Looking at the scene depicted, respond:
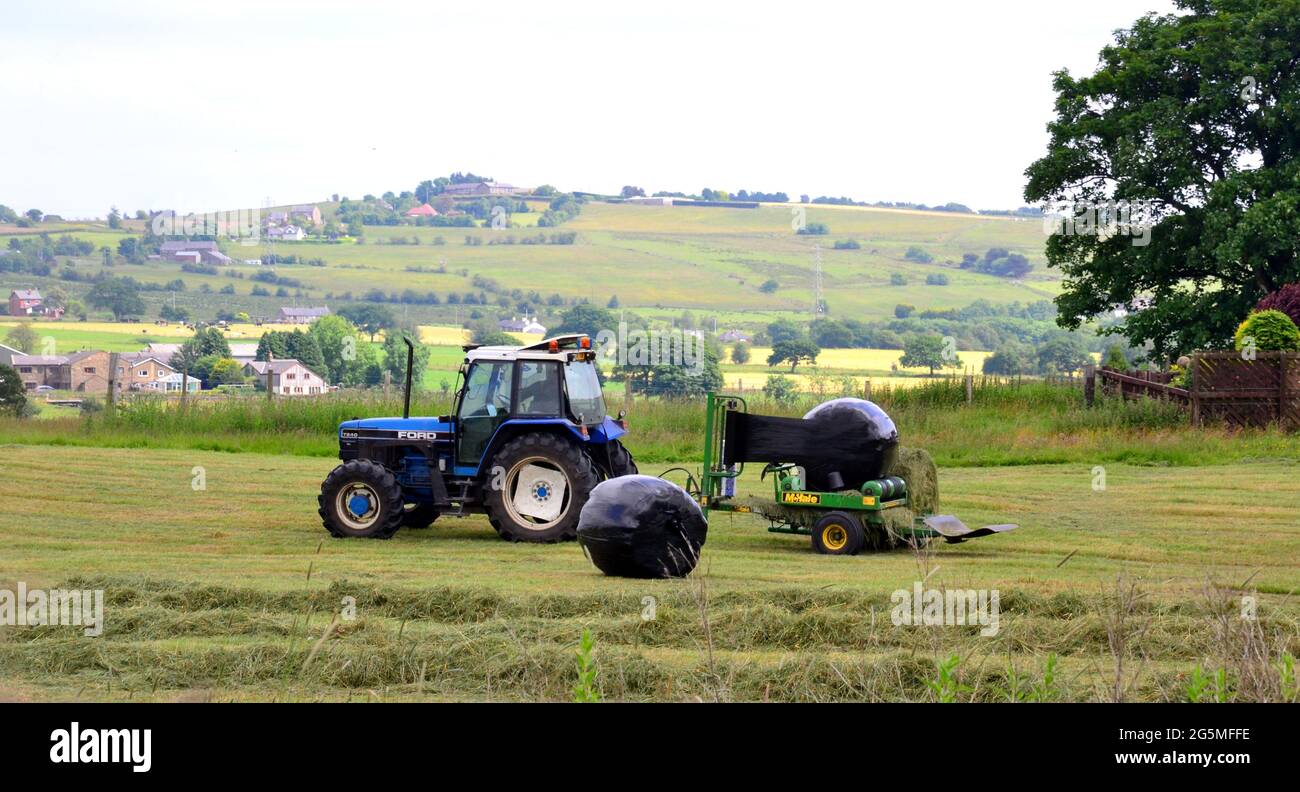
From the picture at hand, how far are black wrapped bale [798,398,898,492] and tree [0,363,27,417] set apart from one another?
22.5 m

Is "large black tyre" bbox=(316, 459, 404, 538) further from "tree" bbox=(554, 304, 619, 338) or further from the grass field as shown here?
"tree" bbox=(554, 304, 619, 338)

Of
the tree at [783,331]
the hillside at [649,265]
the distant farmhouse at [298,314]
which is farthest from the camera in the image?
the hillside at [649,265]

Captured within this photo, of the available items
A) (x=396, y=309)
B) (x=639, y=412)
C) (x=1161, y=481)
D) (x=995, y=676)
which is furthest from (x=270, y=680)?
(x=396, y=309)

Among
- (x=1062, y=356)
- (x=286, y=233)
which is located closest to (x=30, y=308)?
(x=286, y=233)

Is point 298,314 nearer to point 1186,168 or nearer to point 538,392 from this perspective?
point 1186,168

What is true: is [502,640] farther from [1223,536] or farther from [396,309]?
[396,309]

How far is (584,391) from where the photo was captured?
15852mm

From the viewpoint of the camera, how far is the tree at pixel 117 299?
88000 mm

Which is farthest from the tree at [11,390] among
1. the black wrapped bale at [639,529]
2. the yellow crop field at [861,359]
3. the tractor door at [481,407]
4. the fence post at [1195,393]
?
the yellow crop field at [861,359]

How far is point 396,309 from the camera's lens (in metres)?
94.8

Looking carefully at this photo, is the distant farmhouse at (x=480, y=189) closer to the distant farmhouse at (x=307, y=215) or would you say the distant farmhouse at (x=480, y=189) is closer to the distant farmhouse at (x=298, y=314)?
the distant farmhouse at (x=307, y=215)

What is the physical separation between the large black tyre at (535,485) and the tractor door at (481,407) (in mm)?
316

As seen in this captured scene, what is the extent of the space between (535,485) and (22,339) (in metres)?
62.4

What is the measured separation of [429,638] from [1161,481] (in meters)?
14.9
